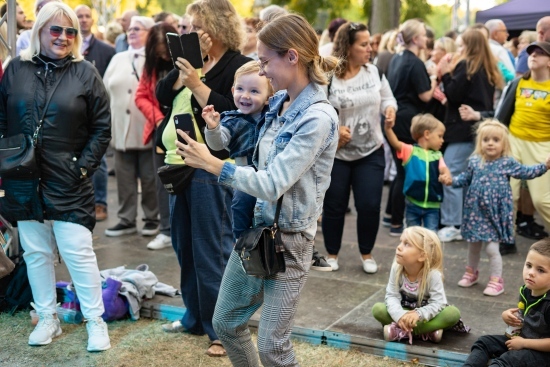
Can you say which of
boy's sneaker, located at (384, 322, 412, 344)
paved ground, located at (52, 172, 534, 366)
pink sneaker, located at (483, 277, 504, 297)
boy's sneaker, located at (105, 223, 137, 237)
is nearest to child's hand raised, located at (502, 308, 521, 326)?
paved ground, located at (52, 172, 534, 366)

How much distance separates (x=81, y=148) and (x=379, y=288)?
2.55 metres

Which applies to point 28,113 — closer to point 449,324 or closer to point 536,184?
point 449,324

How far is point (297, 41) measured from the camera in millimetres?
3291

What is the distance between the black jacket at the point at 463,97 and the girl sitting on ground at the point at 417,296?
3329 mm

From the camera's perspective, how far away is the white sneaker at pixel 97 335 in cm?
493

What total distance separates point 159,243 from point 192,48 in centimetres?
329

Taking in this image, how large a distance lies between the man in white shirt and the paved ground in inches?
107

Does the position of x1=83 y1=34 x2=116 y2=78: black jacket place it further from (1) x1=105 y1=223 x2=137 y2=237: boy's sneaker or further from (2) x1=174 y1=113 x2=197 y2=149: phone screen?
(2) x1=174 y1=113 x2=197 y2=149: phone screen

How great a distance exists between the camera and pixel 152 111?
23.9 ft

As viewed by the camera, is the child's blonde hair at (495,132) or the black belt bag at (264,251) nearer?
the black belt bag at (264,251)

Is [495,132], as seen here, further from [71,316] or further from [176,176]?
[71,316]

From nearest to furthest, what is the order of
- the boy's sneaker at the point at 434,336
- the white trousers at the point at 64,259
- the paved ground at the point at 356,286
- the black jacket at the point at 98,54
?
the boy's sneaker at the point at 434,336, the white trousers at the point at 64,259, the paved ground at the point at 356,286, the black jacket at the point at 98,54

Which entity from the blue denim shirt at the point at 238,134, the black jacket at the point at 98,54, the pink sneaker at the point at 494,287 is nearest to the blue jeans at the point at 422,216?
the pink sneaker at the point at 494,287

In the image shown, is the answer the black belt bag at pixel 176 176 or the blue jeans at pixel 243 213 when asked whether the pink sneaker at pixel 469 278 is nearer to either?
the black belt bag at pixel 176 176
